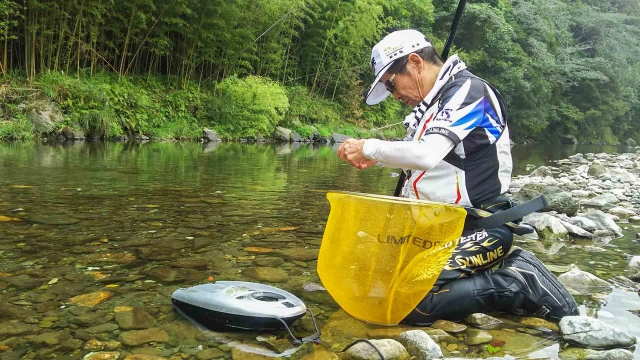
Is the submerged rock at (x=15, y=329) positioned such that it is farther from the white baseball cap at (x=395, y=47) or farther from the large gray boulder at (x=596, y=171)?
the large gray boulder at (x=596, y=171)

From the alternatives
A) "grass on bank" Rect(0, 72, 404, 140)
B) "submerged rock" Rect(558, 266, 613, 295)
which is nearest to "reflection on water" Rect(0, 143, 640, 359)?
"submerged rock" Rect(558, 266, 613, 295)

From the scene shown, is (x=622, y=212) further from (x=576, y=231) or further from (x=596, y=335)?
(x=596, y=335)

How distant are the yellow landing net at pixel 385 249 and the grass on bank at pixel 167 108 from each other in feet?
43.1

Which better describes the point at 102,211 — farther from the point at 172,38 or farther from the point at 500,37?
the point at 500,37

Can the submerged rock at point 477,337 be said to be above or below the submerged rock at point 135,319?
above

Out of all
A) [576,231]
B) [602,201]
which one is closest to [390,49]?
[576,231]

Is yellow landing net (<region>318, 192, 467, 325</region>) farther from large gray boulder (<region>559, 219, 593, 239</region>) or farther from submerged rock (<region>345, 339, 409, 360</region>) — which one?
large gray boulder (<region>559, 219, 593, 239</region>)

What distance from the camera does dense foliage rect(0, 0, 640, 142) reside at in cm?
1539

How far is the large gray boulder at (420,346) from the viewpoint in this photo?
190 cm

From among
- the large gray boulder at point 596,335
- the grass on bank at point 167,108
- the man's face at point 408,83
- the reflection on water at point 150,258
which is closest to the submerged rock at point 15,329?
the reflection on water at point 150,258

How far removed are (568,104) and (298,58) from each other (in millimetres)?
22388

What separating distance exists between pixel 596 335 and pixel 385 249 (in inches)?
38.0

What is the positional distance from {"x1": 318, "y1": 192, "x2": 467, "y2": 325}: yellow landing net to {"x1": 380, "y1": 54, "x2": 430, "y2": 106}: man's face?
0.71m

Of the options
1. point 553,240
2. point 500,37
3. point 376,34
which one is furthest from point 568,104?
point 553,240
